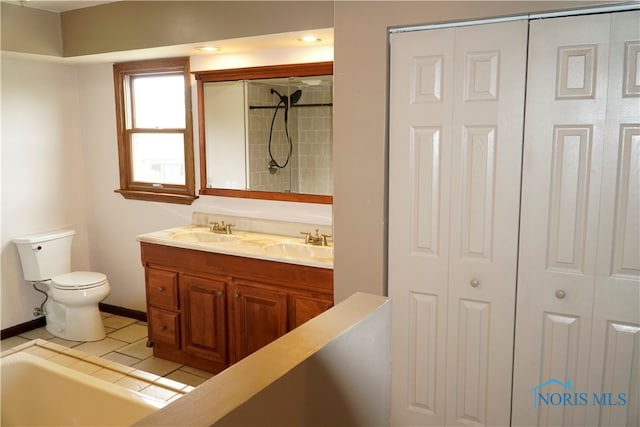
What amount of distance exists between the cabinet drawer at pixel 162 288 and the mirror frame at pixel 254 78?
0.71 m

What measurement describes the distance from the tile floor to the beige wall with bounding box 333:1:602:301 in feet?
5.01

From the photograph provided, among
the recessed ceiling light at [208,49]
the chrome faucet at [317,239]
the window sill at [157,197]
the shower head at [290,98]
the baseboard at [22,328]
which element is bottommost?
the baseboard at [22,328]

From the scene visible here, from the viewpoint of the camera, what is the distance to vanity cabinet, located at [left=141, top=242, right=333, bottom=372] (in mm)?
3064

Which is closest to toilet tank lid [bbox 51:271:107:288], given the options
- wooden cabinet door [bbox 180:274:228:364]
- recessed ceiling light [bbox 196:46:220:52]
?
wooden cabinet door [bbox 180:274:228:364]

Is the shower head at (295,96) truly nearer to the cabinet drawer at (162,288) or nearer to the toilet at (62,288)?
the cabinet drawer at (162,288)

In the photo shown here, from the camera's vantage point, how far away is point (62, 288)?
3973mm

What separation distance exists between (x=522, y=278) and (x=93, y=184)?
3837mm

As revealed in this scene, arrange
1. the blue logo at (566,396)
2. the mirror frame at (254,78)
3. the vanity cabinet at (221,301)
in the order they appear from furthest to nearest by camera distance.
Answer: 1. the mirror frame at (254,78)
2. the vanity cabinet at (221,301)
3. the blue logo at (566,396)

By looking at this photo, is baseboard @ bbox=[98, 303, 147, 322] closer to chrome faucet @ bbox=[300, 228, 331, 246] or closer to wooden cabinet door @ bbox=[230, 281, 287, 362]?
wooden cabinet door @ bbox=[230, 281, 287, 362]

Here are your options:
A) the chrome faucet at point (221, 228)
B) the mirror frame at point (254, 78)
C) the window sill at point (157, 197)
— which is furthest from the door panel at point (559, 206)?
the window sill at point (157, 197)

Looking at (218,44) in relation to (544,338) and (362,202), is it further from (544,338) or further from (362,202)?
(544,338)

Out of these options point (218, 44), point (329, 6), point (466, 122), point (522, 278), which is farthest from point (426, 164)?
point (218, 44)

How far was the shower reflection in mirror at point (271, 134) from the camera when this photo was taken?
3.44 metres

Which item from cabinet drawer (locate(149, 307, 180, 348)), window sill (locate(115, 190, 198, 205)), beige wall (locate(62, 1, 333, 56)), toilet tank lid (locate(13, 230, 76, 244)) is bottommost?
cabinet drawer (locate(149, 307, 180, 348))
